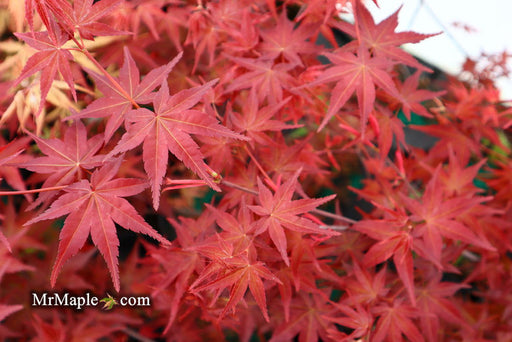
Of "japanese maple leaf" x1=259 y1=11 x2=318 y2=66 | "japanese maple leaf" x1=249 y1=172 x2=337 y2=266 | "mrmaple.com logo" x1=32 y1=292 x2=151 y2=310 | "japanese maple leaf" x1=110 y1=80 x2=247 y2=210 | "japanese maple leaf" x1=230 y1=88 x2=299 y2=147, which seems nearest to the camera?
"japanese maple leaf" x1=110 y1=80 x2=247 y2=210

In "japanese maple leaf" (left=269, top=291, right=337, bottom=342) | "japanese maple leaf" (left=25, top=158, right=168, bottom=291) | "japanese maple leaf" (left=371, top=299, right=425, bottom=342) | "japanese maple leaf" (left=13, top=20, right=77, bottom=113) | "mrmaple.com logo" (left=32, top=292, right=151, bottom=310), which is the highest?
"japanese maple leaf" (left=13, top=20, right=77, bottom=113)

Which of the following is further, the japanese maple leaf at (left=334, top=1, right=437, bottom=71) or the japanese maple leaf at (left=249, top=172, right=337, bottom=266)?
the japanese maple leaf at (left=334, top=1, right=437, bottom=71)

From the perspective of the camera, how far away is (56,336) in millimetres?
994

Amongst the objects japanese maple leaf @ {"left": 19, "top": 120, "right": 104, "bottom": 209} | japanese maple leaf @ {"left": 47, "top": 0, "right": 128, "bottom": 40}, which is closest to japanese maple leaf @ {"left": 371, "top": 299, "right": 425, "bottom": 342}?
japanese maple leaf @ {"left": 19, "top": 120, "right": 104, "bottom": 209}

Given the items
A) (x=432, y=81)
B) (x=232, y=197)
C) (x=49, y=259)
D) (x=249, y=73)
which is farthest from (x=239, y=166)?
(x=432, y=81)

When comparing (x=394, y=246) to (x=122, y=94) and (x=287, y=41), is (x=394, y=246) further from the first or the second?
(x=122, y=94)

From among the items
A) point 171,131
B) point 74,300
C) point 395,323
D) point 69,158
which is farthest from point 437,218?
point 74,300

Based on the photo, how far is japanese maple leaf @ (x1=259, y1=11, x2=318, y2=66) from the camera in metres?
0.96

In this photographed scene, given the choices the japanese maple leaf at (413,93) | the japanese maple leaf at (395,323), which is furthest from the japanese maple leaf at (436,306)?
the japanese maple leaf at (413,93)

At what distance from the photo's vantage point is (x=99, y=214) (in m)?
0.65

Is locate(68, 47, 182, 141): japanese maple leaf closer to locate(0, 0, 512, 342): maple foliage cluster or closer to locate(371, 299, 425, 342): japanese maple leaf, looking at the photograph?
locate(0, 0, 512, 342): maple foliage cluster

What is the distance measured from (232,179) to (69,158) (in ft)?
1.18

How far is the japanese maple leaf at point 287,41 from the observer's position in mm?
957

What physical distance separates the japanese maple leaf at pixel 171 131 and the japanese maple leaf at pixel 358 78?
0.82 ft
